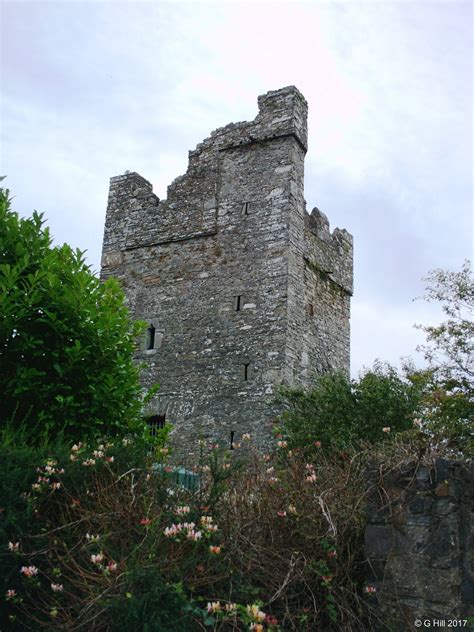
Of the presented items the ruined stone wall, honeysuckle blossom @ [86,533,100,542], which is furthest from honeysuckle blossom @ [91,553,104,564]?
the ruined stone wall

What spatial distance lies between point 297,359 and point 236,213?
11.2 feet

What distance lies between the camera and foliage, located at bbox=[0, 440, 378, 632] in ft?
16.4

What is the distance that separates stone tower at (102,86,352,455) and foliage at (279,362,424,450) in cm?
82

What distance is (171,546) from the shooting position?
213 inches

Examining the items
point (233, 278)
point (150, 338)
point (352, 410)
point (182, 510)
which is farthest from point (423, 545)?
point (150, 338)

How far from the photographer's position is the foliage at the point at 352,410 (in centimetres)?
1201

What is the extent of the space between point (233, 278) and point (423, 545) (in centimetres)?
945

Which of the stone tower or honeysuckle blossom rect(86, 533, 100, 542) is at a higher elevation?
the stone tower

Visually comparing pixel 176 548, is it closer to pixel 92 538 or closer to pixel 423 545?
pixel 92 538

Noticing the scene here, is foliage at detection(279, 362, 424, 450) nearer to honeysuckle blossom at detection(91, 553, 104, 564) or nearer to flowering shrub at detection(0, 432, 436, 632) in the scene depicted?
flowering shrub at detection(0, 432, 436, 632)

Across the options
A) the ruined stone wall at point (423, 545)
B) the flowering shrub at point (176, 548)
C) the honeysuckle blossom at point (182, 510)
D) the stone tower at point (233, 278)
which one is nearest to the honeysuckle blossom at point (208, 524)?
the flowering shrub at point (176, 548)

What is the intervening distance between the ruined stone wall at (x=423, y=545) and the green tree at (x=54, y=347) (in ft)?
12.9

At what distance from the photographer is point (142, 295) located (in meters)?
15.7

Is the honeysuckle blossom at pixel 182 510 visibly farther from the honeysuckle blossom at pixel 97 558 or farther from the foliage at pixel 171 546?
the honeysuckle blossom at pixel 97 558
